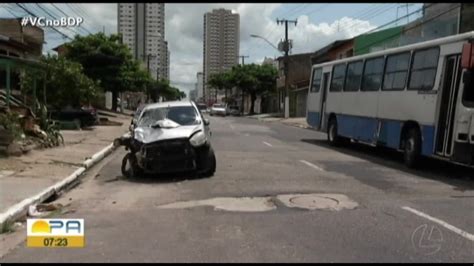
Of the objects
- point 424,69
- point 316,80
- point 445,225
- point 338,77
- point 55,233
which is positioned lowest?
point 55,233

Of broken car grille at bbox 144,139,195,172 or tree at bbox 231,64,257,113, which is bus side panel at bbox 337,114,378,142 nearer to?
broken car grille at bbox 144,139,195,172

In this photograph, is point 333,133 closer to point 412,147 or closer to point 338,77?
point 338,77

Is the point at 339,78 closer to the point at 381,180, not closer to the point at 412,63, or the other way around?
the point at 412,63

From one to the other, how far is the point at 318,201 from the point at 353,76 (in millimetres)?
10814

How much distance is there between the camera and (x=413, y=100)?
47.8 ft

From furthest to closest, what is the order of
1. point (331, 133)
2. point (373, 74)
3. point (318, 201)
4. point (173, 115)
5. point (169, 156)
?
point (331, 133), point (373, 74), point (173, 115), point (169, 156), point (318, 201)

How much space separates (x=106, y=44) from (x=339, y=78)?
22.4 meters

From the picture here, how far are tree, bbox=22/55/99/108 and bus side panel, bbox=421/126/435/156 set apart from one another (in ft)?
58.9

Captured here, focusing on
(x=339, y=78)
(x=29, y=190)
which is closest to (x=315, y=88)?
(x=339, y=78)

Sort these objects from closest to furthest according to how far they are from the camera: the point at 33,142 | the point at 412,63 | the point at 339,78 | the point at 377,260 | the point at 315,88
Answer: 1. the point at 377,260
2. the point at 412,63
3. the point at 33,142
4. the point at 339,78
5. the point at 315,88

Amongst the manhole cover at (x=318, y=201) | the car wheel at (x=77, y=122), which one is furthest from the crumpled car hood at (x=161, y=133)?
the car wheel at (x=77, y=122)

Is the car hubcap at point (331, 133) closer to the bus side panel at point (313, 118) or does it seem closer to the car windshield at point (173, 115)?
the bus side panel at point (313, 118)

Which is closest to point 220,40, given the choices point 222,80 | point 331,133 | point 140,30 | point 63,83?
point 222,80

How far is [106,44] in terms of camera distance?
3972 cm
